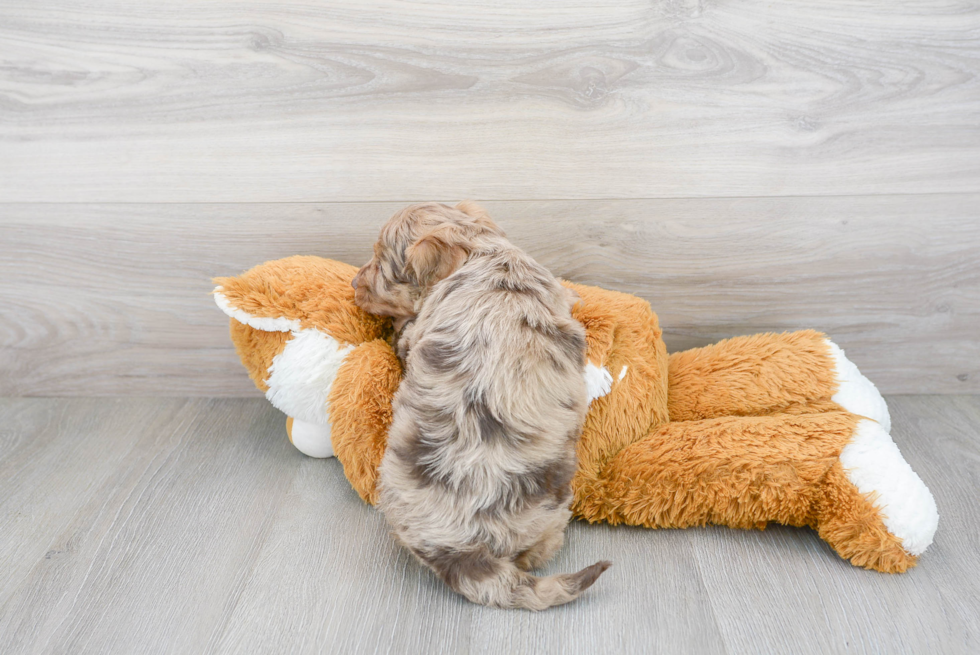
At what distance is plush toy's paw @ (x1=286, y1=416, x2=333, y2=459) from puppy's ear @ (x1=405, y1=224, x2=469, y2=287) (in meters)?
0.56

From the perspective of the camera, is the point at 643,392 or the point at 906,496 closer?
the point at 906,496

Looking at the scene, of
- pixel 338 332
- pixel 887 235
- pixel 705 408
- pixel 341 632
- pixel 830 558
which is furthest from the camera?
pixel 887 235

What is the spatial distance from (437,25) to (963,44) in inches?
52.4

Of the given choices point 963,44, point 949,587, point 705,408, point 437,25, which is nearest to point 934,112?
point 963,44

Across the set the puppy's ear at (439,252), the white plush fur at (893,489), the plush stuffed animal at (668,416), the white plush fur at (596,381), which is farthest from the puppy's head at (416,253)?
the white plush fur at (893,489)

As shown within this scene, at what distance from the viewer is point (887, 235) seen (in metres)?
1.92

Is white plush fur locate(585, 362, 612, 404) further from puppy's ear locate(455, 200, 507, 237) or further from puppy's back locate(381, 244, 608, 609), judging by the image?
puppy's ear locate(455, 200, 507, 237)

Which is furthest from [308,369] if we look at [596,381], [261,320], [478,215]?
[596,381]

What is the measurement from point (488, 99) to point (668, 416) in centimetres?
93

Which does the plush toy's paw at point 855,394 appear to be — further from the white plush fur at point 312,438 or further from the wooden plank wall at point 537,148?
the white plush fur at point 312,438

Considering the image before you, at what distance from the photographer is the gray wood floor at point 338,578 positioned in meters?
1.28

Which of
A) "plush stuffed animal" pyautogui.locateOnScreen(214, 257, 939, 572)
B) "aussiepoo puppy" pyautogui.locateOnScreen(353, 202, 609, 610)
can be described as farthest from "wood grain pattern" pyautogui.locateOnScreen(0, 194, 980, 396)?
"aussiepoo puppy" pyautogui.locateOnScreen(353, 202, 609, 610)

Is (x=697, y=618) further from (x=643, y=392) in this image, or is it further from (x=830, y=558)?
(x=643, y=392)

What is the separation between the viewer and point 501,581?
129cm
